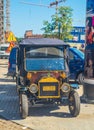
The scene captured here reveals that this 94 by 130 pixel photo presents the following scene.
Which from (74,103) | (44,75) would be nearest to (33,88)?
(44,75)

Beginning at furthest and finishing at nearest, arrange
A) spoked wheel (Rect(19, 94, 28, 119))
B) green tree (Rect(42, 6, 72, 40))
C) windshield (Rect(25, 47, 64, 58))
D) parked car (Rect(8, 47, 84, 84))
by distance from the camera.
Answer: green tree (Rect(42, 6, 72, 40)), parked car (Rect(8, 47, 84, 84)), windshield (Rect(25, 47, 64, 58)), spoked wheel (Rect(19, 94, 28, 119))

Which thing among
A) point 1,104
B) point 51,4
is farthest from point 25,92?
point 51,4

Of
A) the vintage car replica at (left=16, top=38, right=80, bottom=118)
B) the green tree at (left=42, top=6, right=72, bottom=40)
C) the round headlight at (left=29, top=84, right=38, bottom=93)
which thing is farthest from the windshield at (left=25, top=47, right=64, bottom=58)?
the green tree at (left=42, top=6, right=72, bottom=40)

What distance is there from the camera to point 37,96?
1155 centimetres

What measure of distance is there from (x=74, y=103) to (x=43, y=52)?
214cm

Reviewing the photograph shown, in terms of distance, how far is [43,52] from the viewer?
12609 mm

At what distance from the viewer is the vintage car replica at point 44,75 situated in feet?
37.8

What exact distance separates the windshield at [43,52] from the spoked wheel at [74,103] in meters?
1.51

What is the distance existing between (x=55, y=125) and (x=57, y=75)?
1899mm

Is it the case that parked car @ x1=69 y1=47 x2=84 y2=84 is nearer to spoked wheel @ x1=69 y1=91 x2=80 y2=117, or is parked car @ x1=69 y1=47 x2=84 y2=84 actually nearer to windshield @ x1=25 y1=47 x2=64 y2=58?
windshield @ x1=25 y1=47 x2=64 y2=58

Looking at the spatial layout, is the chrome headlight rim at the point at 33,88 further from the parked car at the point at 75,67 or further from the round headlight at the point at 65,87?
the parked car at the point at 75,67

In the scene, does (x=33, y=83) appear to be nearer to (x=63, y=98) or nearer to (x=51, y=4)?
(x=63, y=98)

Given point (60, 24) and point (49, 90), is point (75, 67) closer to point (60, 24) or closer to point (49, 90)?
point (49, 90)

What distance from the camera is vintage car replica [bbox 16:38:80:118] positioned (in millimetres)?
11523
